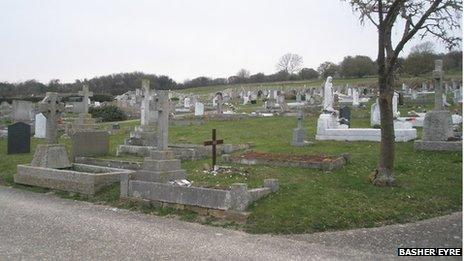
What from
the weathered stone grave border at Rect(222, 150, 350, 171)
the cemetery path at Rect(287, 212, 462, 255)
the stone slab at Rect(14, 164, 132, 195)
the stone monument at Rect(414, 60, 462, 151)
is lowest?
the cemetery path at Rect(287, 212, 462, 255)

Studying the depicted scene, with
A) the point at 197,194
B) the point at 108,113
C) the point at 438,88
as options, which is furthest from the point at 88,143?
the point at 108,113

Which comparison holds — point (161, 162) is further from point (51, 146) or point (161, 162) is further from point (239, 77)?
point (239, 77)

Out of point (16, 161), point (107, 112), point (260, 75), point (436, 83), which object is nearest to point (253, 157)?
point (436, 83)

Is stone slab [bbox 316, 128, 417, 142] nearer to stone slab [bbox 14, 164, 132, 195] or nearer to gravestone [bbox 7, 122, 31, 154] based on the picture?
stone slab [bbox 14, 164, 132, 195]

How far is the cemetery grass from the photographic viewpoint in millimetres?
8148

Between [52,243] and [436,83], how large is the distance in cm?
1241

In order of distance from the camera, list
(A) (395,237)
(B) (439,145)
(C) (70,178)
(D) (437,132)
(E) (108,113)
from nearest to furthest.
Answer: (A) (395,237), (C) (70,178), (B) (439,145), (D) (437,132), (E) (108,113)

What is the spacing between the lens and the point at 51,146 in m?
12.6

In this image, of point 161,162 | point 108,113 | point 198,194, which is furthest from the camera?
point 108,113

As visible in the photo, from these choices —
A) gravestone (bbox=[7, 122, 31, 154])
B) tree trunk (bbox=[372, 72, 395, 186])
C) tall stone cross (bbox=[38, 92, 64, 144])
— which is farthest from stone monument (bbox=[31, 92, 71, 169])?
tree trunk (bbox=[372, 72, 395, 186])

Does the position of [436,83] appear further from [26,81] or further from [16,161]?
[26,81]

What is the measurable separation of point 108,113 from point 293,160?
27197mm

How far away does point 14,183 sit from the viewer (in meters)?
12.7

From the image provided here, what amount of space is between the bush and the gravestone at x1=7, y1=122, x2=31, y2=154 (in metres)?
18.2
